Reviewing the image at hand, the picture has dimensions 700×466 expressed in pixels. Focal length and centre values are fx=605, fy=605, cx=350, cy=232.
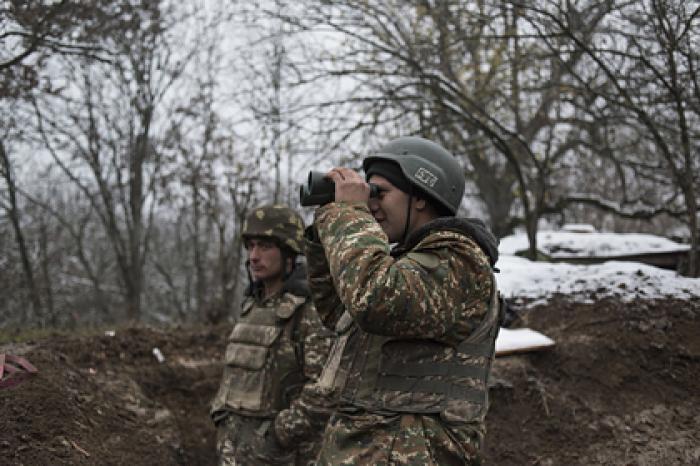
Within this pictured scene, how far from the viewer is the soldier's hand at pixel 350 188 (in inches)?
79.5

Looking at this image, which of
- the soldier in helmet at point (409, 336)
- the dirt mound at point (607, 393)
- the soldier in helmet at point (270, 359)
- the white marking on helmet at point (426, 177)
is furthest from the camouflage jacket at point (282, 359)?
the dirt mound at point (607, 393)

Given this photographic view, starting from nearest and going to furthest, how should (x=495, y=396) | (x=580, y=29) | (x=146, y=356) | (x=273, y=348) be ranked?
(x=273, y=348) < (x=495, y=396) < (x=146, y=356) < (x=580, y=29)

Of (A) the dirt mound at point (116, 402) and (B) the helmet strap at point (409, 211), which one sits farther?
(A) the dirt mound at point (116, 402)

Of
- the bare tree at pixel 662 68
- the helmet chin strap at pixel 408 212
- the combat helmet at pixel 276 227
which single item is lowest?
the combat helmet at pixel 276 227

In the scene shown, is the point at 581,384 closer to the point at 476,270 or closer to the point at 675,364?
the point at 675,364

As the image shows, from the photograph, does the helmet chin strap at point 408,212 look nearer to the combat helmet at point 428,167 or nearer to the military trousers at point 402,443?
the combat helmet at point 428,167

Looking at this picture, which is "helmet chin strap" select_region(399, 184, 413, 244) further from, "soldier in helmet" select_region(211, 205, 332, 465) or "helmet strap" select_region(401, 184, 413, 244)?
"soldier in helmet" select_region(211, 205, 332, 465)

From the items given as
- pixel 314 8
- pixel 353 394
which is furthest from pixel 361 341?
pixel 314 8

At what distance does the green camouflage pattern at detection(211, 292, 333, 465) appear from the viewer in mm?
3059

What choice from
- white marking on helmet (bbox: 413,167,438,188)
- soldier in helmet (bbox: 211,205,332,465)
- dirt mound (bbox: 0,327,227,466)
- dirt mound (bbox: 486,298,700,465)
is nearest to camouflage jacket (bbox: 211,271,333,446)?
soldier in helmet (bbox: 211,205,332,465)

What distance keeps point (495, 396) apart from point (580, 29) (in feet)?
11.5

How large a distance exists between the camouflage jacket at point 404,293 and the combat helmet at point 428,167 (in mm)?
210

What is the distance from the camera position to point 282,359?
342 centimetres

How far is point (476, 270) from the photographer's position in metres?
1.89
